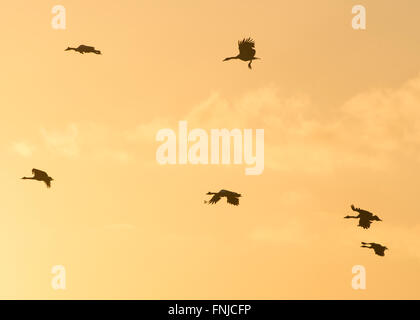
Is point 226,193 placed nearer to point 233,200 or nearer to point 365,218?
point 233,200

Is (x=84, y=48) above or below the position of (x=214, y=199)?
above

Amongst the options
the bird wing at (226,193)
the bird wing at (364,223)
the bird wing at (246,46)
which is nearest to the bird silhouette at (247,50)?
the bird wing at (246,46)

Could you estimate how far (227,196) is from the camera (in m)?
73.1

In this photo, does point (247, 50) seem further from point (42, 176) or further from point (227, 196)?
point (42, 176)

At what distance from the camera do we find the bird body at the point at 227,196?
72500 mm

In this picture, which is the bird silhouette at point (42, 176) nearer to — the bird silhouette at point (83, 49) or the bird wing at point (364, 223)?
the bird silhouette at point (83, 49)

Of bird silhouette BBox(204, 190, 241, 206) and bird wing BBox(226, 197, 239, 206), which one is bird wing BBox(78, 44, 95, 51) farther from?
bird wing BBox(226, 197, 239, 206)

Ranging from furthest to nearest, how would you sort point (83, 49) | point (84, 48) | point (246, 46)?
1. point (84, 48)
2. point (83, 49)
3. point (246, 46)

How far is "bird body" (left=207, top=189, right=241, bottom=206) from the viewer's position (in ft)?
238

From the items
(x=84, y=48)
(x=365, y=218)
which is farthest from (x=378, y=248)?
(x=84, y=48)

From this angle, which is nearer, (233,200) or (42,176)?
(42,176)

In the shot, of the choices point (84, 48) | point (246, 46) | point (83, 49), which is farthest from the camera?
point (84, 48)
